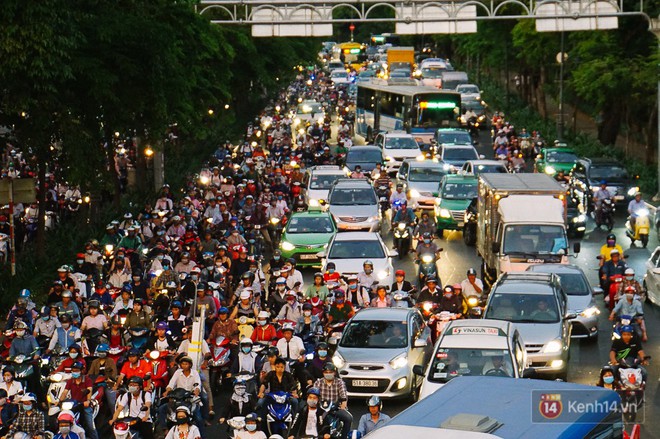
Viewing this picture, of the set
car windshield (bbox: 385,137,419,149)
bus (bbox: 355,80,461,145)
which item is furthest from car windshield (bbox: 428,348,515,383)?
bus (bbox: 355,80,461,145)

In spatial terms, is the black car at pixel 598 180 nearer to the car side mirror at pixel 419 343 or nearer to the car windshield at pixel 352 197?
the car windshield at pixel 352 197

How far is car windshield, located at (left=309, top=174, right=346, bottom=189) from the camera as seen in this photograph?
4362cm

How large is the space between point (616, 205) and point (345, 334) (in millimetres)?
24376

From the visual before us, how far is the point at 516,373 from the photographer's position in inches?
777

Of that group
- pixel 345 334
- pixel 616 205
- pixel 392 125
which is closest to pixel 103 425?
pixel 345 334

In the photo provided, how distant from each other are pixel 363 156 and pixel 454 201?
1194cm

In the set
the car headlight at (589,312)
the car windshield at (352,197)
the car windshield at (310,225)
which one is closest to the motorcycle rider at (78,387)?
the car headlight at (589,312)

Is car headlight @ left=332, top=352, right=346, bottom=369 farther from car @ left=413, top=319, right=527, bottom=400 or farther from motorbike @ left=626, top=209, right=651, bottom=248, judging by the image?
motorbike @ left=626, top=209, right=651, bottom=248

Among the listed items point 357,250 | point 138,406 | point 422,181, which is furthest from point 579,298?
point 422,181

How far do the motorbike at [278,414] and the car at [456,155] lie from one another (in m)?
31.5

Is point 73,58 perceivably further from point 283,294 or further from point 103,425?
point 103,425

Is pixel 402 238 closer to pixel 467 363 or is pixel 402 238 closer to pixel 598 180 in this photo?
pixel 598 180

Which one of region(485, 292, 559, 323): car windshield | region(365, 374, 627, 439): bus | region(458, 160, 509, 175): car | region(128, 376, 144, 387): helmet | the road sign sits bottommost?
region(485, 292, 559, 323): car windshield

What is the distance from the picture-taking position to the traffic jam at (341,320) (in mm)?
18109
